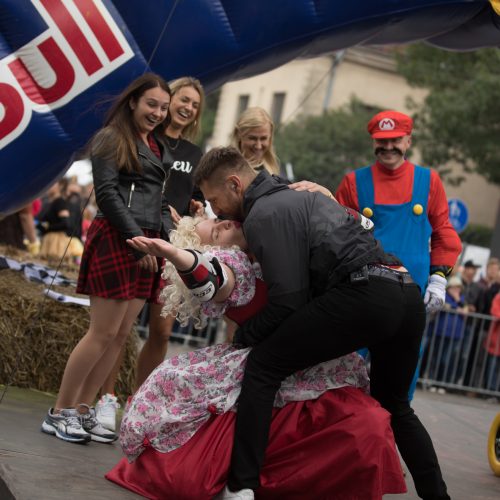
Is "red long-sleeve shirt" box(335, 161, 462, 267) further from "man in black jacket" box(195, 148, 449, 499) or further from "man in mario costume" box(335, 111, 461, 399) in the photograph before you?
"man in black jacket" box(195, 148, 449, 499)

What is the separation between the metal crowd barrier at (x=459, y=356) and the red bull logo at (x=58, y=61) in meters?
7.84

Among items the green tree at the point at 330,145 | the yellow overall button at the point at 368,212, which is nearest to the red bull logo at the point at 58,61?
the yellow overall button at the point at 368,212

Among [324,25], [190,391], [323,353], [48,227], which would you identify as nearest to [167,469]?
[190,391]

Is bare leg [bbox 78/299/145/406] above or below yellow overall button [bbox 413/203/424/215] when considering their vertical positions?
below

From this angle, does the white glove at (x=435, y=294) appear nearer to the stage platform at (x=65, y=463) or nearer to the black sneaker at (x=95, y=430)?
the stage platform at (x=65, y=463)

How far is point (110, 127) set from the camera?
17.5 ft

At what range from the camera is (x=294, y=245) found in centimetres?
423

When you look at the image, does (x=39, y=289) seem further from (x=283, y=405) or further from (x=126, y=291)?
(x=283, y=405)

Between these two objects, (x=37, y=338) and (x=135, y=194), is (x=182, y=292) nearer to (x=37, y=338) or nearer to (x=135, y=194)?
(x=135, y=194)

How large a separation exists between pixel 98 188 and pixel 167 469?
1.54 m

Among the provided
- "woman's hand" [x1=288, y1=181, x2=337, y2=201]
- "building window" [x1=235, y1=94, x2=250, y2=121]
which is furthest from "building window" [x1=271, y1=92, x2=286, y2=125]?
"woman's hand" [x1=288, y1=181, x2=337, y2=201]

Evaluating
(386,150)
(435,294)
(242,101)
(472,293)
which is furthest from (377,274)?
(242,101)

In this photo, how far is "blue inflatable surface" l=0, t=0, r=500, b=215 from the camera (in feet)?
19.2

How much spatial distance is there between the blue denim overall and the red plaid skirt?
1288 mm
